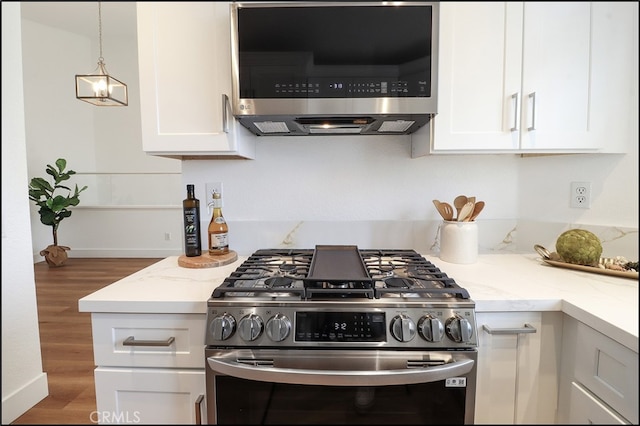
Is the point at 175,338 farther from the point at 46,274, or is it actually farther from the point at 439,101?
the point at 46,274

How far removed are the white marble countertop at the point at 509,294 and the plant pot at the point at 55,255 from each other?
1094 millimetres

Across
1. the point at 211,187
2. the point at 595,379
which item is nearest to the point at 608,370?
the point at 595,379

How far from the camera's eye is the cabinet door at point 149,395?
3.27ft

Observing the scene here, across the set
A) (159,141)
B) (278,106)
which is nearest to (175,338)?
(159,141)

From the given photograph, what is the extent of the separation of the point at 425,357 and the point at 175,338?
75cm

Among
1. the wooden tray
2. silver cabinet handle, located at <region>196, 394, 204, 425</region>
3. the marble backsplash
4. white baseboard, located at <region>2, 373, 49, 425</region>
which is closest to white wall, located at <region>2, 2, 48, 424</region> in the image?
white baseboard, located at <region>2, 373, 49, 425</region>

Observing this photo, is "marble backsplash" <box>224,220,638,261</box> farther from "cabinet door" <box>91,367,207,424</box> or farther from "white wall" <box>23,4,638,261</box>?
"cabinet door" <box>91,367,207,424</box>

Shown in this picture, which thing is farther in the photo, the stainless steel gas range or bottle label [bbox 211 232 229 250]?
bottle label [bbox 211 232 229 250]

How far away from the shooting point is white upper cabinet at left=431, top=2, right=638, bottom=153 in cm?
118

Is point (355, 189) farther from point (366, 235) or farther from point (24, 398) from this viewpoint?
point (24, 398)

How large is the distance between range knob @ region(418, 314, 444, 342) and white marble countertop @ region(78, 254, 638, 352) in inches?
6.3

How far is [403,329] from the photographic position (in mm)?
896

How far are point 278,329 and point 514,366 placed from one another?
729 millimetres

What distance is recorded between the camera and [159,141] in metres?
1.26
